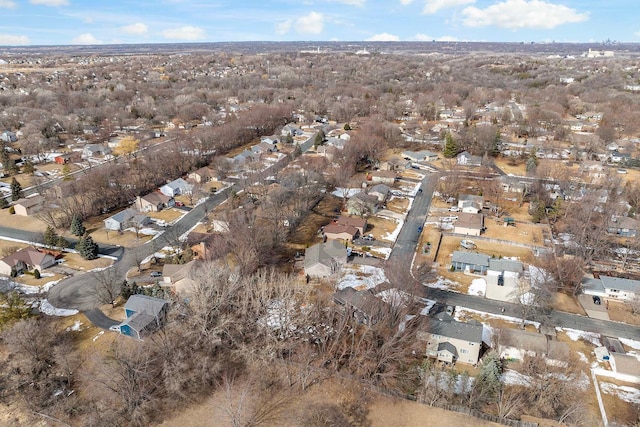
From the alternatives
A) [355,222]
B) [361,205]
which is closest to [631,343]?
[355,222]

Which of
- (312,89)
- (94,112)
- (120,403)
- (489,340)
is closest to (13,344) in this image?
(120,403)

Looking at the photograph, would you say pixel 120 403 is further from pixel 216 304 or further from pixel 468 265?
pixel 468 265

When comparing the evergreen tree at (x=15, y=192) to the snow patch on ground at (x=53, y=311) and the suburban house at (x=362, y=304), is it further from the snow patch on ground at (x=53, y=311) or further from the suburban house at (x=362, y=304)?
the suburban house at (x=362, y=304)

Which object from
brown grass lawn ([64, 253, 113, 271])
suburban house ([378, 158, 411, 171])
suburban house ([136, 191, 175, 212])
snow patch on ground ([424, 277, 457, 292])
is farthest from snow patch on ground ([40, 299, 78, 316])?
suburban house ([378, 158, 411, 171])

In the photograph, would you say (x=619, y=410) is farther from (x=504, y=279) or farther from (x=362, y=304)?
(x=362, y=304)

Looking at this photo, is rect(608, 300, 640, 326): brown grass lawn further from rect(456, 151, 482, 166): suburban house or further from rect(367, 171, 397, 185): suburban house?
rect(456, 151, 482, 166): suburban house
